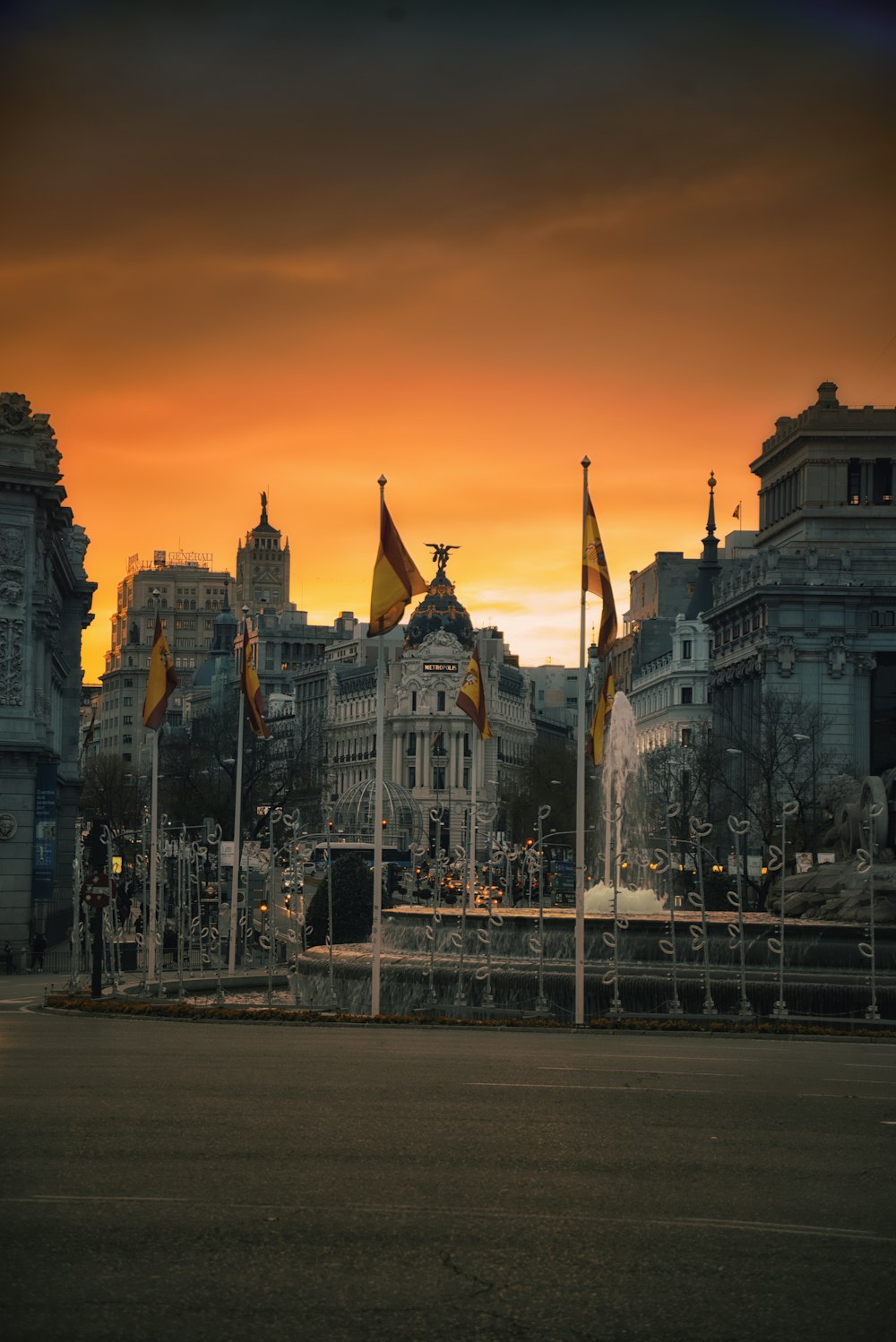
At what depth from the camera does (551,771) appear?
567 ft

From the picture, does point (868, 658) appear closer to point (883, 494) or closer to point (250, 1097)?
point (883, 494)

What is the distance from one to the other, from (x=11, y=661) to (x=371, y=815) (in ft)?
322

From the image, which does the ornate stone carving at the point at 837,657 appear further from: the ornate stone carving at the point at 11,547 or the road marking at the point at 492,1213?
the road marking at the point at 492,1213

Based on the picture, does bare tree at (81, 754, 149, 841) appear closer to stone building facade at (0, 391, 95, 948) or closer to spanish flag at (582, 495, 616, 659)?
stone building facade at (0, 391, 95, 948)

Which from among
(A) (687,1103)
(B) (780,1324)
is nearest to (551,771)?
(A) (687,1103)

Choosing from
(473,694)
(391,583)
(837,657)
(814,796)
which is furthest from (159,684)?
(837,657)

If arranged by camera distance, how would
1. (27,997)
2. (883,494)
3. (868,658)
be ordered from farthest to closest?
(883,494), (868,658), (27,997)

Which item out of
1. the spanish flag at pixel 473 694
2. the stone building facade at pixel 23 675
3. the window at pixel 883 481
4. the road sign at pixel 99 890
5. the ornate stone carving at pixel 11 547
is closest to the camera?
the road sign at pixel 99 890

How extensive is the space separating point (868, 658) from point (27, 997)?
77.7 m

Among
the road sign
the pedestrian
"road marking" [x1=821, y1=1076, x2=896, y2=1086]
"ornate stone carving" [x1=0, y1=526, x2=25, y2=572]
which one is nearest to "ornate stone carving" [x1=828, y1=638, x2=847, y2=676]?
"ornate stone carving" [x1=0, y1=526, x2=25, y2=572]

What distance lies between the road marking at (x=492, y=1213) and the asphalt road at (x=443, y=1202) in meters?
0.04

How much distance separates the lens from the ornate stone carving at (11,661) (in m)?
68.6

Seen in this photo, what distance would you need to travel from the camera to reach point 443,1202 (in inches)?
637

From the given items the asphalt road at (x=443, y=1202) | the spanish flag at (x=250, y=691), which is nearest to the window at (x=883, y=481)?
the spanish flag at (x=250, y=691)
